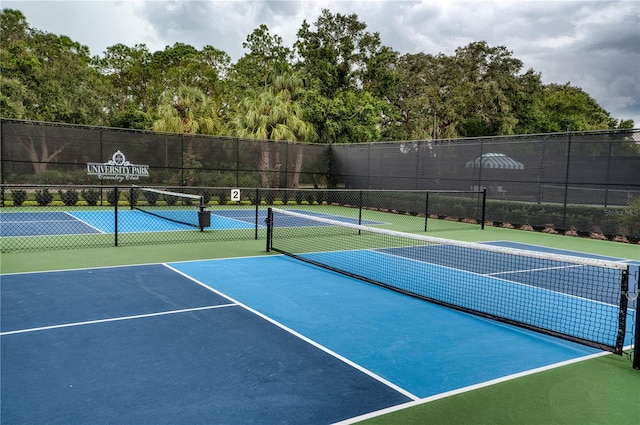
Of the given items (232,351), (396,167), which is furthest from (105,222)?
(396,167)

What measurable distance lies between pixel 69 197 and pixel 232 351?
17.5m

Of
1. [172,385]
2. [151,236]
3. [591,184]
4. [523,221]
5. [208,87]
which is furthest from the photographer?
[208,87]

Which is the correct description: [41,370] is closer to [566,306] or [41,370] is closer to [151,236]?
[566,306]

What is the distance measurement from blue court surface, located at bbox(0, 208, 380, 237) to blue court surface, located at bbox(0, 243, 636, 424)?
5977mm

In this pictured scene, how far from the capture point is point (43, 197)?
752 inches

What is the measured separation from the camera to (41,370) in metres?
4.29

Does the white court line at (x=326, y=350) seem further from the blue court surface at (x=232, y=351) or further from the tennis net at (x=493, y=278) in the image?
the tennis net at (x=493, y=278)

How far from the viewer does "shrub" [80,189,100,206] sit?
2017cm

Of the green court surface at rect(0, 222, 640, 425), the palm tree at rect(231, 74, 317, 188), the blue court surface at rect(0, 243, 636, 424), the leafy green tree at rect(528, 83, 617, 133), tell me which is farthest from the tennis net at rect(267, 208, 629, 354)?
the leafy green tree at rect(528, 83, 617, 133)

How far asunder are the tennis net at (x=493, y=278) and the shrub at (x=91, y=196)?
10.9m

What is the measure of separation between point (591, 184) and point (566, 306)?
32.1 ft

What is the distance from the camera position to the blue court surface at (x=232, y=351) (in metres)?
3.75

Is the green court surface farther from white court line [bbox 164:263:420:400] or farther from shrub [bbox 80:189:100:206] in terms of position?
shrub [bbox 80:189:100:206]

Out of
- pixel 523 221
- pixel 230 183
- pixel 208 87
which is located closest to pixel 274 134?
pixel 230 183
